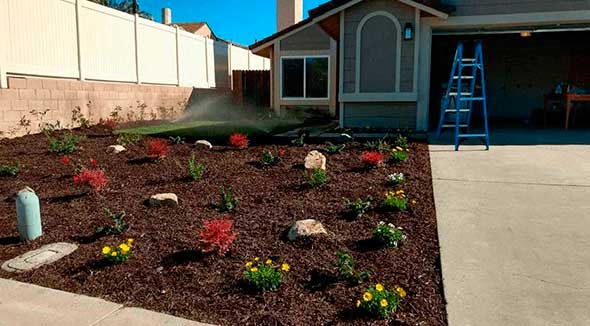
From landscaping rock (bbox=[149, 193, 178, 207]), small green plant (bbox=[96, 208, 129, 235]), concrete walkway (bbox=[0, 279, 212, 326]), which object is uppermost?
landscaping rock (bbox=[149, 193, 178, 207])

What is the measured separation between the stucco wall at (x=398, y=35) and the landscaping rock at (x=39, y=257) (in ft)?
24.4

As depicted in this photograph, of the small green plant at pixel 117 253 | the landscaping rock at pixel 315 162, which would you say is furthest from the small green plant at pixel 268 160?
the small green plant at pixel 117 253

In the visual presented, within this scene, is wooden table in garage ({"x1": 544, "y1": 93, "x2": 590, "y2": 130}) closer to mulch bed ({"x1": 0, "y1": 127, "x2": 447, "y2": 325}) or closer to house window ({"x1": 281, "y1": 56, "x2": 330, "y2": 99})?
mulch bed ({"x1": 0, "y1": 127, "x2": 447, "y2": 325})

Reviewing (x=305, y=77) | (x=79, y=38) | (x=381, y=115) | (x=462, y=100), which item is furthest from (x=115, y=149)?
(x=305, y=77)

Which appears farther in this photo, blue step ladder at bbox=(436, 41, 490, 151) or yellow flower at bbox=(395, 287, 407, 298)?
blue step ladder at bbox=(436, 41, 490, 151)

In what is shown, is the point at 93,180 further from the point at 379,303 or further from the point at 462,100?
the point at 462,100

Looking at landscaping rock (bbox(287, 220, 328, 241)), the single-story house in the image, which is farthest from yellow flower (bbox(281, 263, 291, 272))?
the single-story house

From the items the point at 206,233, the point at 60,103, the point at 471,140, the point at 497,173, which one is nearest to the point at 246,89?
the point at 60,103

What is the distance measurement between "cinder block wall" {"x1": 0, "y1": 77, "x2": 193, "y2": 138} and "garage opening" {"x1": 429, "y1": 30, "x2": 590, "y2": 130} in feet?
28.0

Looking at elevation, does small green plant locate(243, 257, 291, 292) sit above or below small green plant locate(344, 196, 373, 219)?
below

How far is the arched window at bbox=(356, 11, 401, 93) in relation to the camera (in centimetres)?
952

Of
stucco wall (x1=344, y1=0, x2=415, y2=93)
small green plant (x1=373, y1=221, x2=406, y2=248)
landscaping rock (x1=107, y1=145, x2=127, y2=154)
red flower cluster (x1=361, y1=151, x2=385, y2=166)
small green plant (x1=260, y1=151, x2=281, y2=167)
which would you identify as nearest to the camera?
small green plant (x1=373, y1=221, x2=406, y2=248)

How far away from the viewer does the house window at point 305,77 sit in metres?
14.7

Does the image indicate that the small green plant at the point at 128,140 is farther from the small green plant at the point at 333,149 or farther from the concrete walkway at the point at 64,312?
the concrete walkway at the point at 64,312
